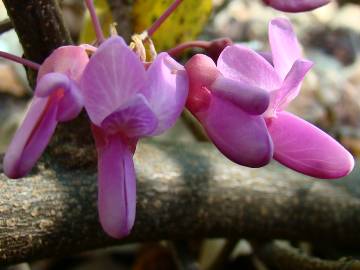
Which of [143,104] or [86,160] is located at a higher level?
[143,104]

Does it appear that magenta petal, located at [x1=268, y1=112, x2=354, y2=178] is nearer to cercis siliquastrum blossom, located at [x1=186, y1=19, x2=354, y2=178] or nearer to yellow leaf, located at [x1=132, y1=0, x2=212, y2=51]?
cercis siliquastrum blossom, located at [x1=186, y1=19, x2=354, y2=178]

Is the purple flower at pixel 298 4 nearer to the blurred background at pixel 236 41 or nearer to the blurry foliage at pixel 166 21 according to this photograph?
the blurred background at pixel 236 41

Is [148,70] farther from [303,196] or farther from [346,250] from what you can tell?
[346,250]

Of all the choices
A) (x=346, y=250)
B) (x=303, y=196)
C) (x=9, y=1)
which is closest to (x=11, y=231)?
(x=9, y=1)

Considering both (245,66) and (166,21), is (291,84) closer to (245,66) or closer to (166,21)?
(245,66)

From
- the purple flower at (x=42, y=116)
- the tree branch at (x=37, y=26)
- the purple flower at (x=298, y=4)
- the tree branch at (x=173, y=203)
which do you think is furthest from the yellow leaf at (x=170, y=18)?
the purple flower at (x=42, y=116)

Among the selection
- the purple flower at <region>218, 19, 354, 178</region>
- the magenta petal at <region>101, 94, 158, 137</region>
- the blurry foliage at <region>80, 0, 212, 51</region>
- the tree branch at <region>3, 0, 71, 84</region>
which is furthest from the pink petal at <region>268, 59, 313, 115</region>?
the blurry foliage at <region>80, 0, 212, 51</region>

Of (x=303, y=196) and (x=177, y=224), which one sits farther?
(x=303, y=196)
